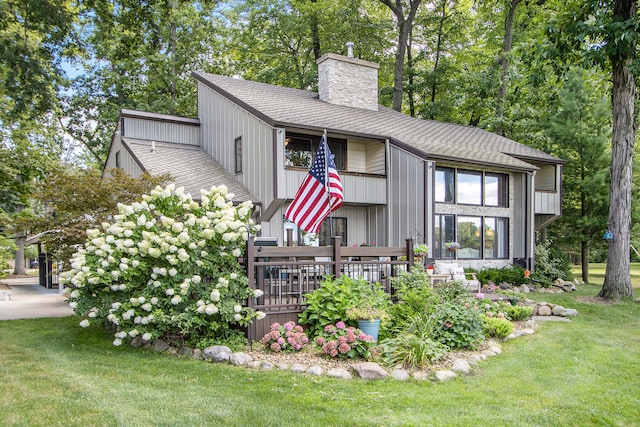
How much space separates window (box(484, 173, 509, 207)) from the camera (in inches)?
637

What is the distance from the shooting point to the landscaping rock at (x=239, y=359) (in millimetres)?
6074

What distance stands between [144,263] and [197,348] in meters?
1.39

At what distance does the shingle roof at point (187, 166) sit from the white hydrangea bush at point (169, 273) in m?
5.90

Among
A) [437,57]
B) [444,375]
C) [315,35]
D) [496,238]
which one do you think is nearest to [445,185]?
[496,238]

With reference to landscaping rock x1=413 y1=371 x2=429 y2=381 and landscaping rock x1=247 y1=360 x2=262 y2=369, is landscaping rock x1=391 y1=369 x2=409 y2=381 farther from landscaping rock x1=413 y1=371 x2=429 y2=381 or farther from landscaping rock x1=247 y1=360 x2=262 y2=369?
landscaping rock x1=247 y1=360 x2=262 y2=369

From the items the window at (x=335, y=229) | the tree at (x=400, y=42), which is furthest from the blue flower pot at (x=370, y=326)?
the tree at (x=400, y=42)

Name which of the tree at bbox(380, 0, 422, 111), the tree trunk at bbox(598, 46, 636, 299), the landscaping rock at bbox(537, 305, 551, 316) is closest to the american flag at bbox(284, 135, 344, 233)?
the landscaping rock at bbox(537, 305, 551, 316)

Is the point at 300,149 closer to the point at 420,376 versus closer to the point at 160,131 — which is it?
the point at 160,131

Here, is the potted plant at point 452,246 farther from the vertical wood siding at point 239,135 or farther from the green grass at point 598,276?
the green grass at point 598,276

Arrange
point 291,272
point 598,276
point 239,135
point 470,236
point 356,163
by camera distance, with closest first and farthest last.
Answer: point 291,272 < point 239,135 < point 356,163 < point 470,236 < point 598,276

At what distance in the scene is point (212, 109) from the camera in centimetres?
1620

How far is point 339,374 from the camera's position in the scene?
18.3 ft

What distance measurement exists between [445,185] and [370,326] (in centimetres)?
941

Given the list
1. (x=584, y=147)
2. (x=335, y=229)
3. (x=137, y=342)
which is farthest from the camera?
(x=584, y=147)
